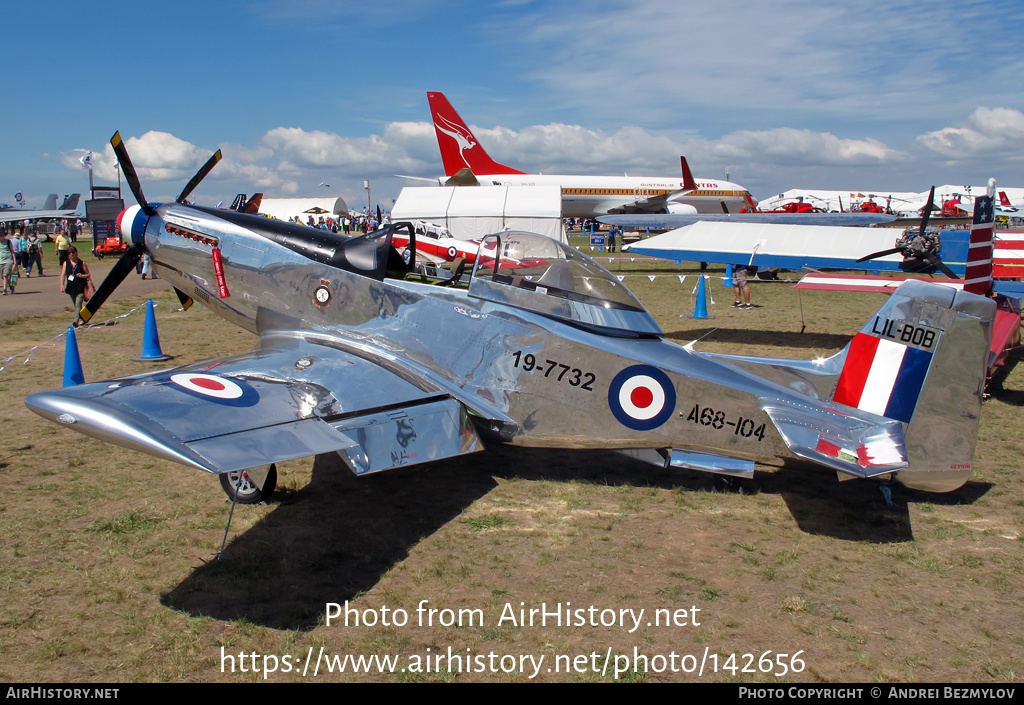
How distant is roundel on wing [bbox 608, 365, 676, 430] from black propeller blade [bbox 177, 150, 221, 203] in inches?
232

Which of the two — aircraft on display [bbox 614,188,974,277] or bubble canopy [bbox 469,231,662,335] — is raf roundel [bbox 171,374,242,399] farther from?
aircraft on display [bbox 614,188,974,277]

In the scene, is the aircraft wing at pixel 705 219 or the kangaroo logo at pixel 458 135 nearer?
the aircraft wing at pixel 705 219

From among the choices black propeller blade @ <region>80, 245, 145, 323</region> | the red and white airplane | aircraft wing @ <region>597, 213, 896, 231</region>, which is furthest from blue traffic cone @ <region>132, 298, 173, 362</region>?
aircraft wing @ <region>597, 213, 896, 231</region>

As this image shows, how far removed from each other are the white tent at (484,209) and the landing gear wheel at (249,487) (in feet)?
72.0

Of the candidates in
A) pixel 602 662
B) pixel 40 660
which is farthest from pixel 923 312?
pixel 40 660

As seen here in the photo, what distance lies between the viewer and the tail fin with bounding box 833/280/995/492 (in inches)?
190

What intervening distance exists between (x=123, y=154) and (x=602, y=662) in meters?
7.52

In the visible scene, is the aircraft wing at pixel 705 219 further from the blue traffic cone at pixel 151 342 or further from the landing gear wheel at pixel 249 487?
the landing gear wheel at pixel 249 487

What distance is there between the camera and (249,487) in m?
5.45

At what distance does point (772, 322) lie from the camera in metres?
15.0

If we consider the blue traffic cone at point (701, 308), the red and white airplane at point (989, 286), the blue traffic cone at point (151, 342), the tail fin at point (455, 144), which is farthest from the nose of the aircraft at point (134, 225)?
the tail fin at point (455, 144)


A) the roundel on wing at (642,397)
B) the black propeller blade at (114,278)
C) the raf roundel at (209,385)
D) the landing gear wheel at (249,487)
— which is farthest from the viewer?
the black propeller blade at (114,278)

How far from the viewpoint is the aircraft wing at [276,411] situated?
3600 mm
